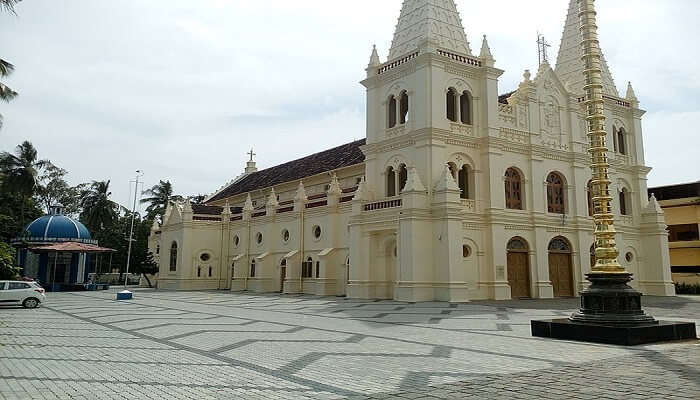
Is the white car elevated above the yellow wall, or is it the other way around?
the yellow wall

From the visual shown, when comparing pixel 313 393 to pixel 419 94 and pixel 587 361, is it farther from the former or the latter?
pixel 419 94

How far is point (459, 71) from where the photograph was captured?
100 ft

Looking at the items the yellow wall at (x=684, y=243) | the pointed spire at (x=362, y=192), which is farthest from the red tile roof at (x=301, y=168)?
the yellow wall at (x=684, y=243)

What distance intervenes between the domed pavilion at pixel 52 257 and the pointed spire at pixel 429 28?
1254 inches

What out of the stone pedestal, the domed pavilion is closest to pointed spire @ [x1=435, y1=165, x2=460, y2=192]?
the stone pedestal

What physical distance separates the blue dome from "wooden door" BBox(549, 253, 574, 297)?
1541 inches

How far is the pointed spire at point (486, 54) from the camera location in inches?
1233

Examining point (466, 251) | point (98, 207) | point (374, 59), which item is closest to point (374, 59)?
point (374, 59)

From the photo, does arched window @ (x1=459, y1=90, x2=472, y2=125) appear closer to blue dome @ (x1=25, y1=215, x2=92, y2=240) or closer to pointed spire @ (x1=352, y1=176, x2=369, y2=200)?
pointed spire @ (x1=352, y1=176, x2=369, y2=200)

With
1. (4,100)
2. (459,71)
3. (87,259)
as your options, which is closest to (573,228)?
(459,71)

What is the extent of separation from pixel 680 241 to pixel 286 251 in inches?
1291

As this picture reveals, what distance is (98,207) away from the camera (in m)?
64.1

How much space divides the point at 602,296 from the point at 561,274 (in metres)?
20.9

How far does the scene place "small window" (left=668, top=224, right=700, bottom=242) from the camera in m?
44.6
